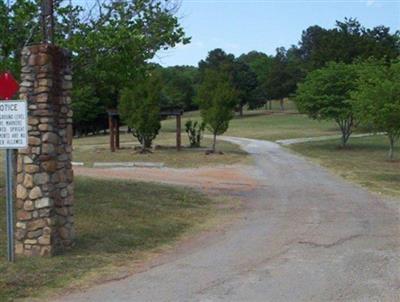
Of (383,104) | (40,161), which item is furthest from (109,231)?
(383,104)

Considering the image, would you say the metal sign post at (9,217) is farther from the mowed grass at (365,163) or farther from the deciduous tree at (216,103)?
the deciduous tree at (216,103)

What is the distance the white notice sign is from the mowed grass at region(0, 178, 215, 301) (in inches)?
62.5

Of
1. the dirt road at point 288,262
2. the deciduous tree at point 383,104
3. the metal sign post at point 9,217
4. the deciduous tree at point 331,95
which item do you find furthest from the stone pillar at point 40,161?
the deciduous tree at point 331,95

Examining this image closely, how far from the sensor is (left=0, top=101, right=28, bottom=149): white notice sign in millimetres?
8180

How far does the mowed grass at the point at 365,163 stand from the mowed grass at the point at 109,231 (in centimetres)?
664

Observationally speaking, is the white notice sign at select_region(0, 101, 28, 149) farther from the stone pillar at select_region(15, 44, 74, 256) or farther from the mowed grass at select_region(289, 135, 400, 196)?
the mowed grass at select_region(289, 135, 400, 196)

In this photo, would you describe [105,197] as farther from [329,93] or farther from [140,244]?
[329,93]

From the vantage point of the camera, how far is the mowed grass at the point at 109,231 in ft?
25.0

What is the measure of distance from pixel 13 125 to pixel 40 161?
0.84 m

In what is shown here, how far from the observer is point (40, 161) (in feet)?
29.1

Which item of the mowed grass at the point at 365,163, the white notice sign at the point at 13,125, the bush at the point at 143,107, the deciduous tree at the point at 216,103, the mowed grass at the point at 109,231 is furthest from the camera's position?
the bush at the point at 143,107

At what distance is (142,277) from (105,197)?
25.0 ft

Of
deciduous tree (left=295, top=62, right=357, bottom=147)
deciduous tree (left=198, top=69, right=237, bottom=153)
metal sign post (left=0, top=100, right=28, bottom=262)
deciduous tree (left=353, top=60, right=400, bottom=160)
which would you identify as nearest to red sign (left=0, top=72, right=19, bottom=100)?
metal sign post (left=0, top=100, right=28, bottom=262)

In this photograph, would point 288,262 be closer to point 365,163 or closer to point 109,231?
point 109,231
